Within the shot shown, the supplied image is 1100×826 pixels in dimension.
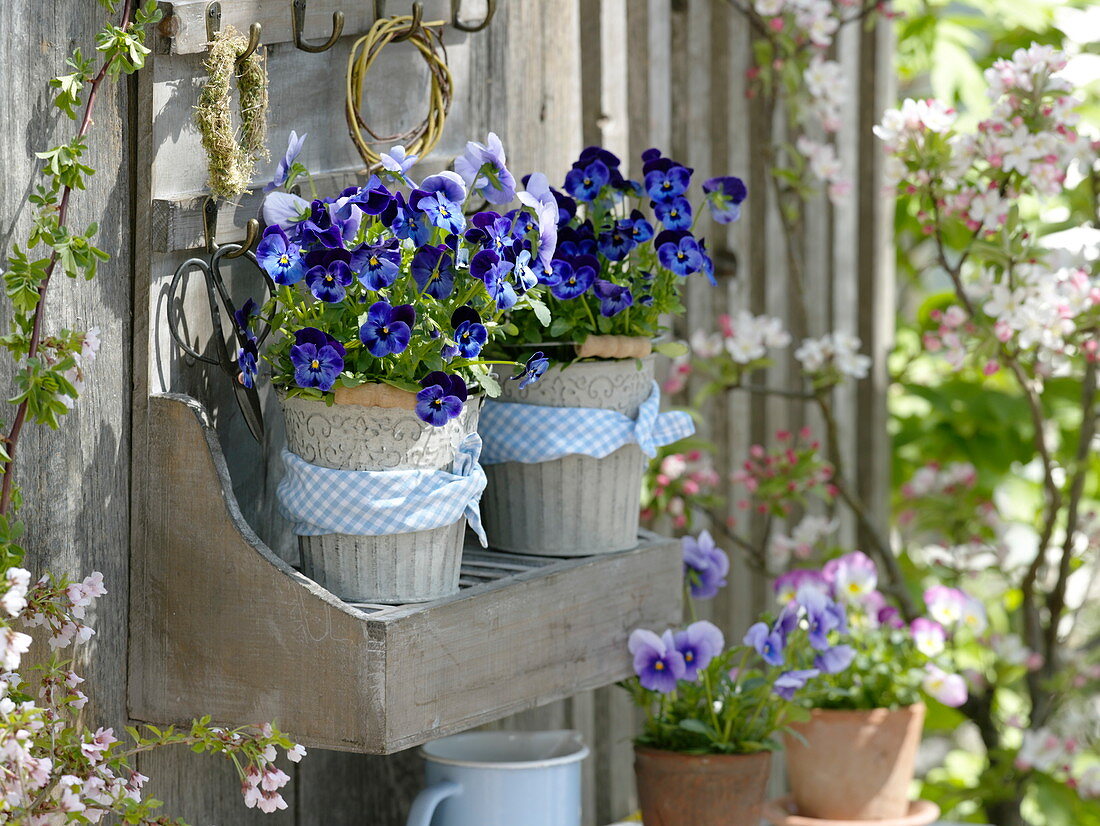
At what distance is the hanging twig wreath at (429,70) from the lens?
4.73 ft

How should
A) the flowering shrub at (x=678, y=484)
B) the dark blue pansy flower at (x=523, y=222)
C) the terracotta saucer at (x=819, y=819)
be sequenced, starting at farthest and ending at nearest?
the flowering shrub at (x=678, y=484) → the terracotta saucer at (x=819, y=819) → the dark blue pansy flower at (x=523, y=222)

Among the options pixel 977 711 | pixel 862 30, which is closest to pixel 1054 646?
pixel 977 711

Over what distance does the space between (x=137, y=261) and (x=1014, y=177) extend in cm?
127

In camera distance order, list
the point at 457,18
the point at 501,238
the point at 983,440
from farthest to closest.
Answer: the point at 983,440, the point at 457,18, the point at 501,238

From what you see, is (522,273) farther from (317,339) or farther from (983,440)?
(983,440)

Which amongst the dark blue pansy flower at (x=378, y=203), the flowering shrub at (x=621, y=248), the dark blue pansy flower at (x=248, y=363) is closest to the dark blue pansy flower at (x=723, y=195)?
the flowering shrub at (x=621, y=248)

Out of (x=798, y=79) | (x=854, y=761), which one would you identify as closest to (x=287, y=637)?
(x=854, y=761)

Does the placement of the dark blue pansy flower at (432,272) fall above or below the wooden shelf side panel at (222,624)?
above

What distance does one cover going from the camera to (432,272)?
1.25 m

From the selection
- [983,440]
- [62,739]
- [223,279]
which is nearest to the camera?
[62,739]

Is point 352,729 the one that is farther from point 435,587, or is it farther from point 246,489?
point 246,489

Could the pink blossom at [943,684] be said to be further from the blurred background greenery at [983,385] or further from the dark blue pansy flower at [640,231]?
the dark blue pansy flower at [640,231]

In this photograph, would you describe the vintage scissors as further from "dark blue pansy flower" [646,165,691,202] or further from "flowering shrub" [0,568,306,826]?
"dark blue pansy flower" [646,165,691,202]

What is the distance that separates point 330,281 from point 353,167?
347 millimetres
